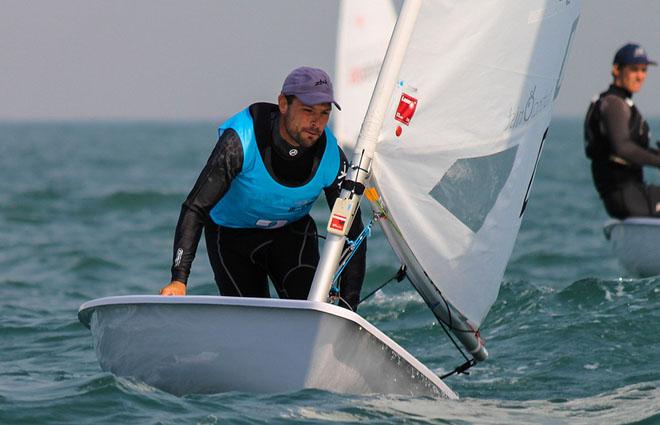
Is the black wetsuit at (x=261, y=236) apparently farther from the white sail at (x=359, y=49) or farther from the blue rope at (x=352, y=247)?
Result: the white sail at (x=359, y=49)

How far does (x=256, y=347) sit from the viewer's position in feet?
13.4

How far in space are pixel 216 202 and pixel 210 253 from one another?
57 centimetres

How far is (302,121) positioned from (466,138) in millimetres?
640

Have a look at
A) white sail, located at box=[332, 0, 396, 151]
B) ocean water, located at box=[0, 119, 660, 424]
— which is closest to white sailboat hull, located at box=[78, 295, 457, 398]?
ocean water, located at box=[0, 119, 660, 424]

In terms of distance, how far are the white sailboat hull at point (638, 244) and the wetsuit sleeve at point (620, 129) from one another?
401mm

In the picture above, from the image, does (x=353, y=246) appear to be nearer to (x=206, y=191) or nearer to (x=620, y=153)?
(x=206, y=191)

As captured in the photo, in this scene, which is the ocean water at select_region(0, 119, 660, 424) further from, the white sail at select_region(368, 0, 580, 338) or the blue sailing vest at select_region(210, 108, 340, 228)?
the blue sailing vest at select_region(210, 108, 340, 228)

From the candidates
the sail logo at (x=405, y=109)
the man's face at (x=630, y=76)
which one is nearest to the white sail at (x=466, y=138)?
the sail logo at (x=405, y=109)

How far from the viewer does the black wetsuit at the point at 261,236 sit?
14.4 feet

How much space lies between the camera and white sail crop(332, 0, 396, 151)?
15531 millimetres

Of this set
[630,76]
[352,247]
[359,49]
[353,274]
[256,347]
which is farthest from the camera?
[359,49]

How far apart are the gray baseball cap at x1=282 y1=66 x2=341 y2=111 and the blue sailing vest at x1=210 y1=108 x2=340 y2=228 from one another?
239mm

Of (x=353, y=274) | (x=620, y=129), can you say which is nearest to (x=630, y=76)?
(x=620, y=129)

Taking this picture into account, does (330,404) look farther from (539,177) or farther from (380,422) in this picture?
(539,177)
